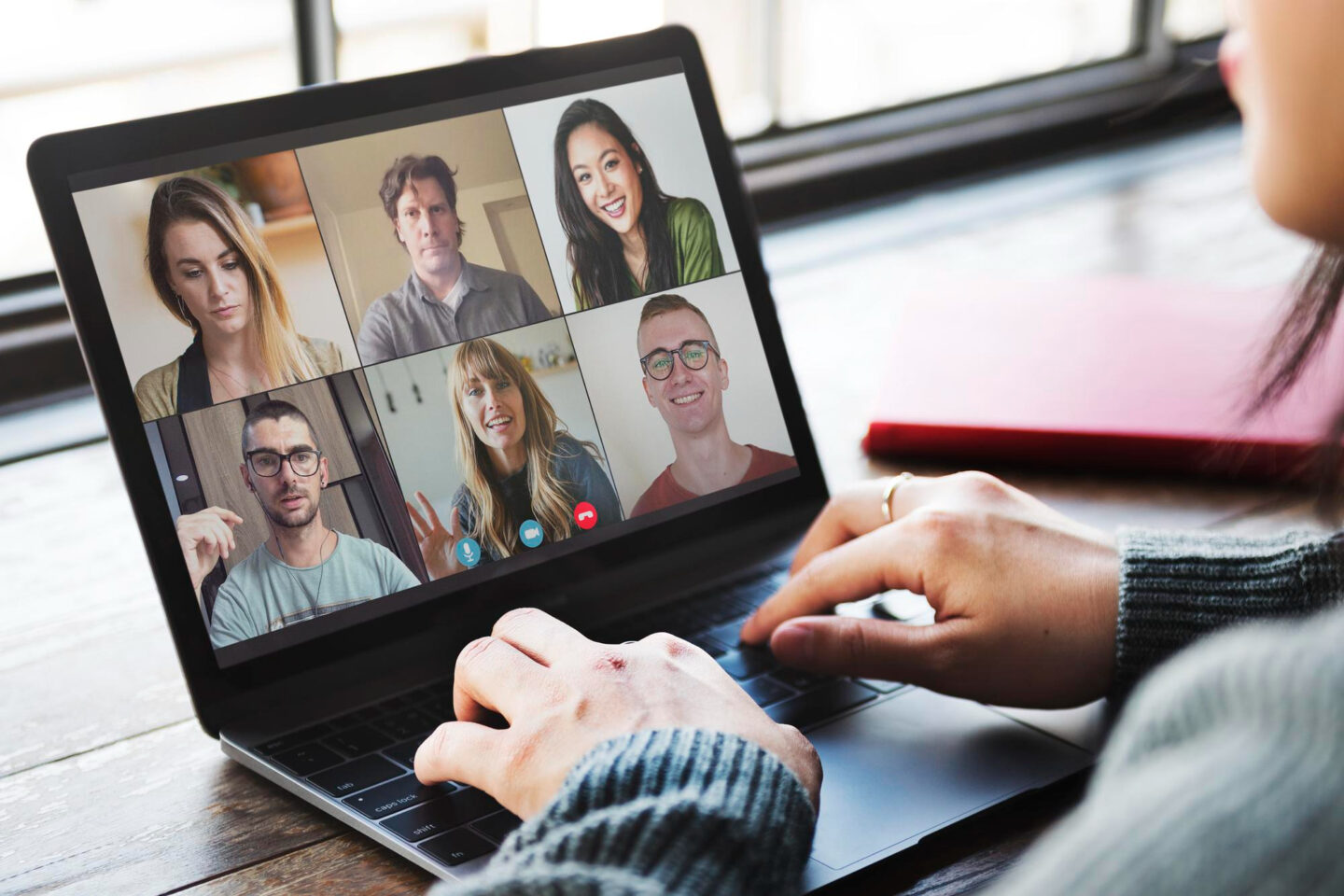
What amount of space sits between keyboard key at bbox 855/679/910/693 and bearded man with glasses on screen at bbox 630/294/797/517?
18 centimetres

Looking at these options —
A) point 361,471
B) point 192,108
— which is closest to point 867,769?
point 361,471

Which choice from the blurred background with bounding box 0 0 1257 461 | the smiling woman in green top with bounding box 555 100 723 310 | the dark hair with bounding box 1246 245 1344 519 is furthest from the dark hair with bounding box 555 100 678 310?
the blurred background with bounding box 0 0 1257 461

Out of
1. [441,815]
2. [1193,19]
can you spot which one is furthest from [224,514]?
[1193,19]

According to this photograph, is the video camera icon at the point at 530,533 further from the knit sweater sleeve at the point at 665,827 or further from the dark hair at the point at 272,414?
the knit sweater sleeve at the point at 665,827

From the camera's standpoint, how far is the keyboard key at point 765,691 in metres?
0.64

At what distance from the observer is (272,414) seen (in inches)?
26.0

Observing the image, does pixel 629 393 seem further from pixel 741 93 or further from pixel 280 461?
pixel 741 93

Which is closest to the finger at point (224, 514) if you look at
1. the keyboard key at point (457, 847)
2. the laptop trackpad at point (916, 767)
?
the keyboard key at point (457, 847)

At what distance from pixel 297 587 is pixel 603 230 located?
30 cm

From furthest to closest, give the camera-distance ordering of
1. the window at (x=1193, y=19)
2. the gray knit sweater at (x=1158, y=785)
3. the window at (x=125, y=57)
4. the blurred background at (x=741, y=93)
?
1. the window at (x=1193, y=19)
2. the window at (x=125, y=57)
3. the blurred background at (x=741, y=93)
4. the gray knit sweater at (x=1158, y=785)

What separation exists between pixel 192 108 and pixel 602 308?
10.7 inches

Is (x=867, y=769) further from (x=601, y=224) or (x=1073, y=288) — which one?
(x=1073, y=288)

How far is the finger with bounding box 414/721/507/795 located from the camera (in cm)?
54

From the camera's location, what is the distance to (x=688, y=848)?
0.43 metres
